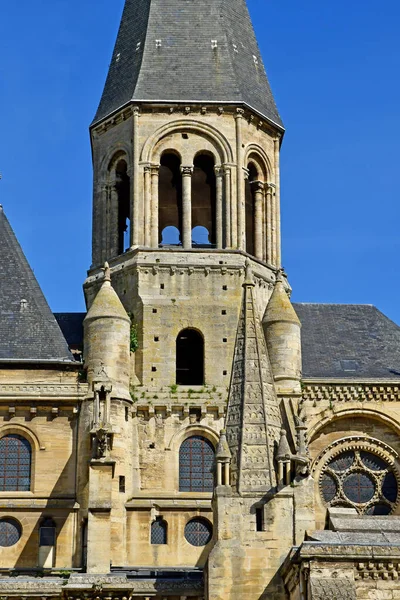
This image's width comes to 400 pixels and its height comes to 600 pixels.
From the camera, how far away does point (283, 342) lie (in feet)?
149

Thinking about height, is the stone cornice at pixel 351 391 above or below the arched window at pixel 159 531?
above

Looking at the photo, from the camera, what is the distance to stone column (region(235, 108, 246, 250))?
4812cm

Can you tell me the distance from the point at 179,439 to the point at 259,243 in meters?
7.87

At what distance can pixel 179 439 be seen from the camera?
1757 inches

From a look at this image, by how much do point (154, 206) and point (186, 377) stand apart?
566cm

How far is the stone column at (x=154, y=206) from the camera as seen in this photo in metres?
48.0

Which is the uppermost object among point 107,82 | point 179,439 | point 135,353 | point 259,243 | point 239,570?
point 107,82

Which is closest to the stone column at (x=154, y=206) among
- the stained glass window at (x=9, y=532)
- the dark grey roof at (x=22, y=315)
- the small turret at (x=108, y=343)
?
the small turret at (x=108, y=343)

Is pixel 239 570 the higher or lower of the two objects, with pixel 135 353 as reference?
lower

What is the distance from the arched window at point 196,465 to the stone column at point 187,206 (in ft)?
21.4

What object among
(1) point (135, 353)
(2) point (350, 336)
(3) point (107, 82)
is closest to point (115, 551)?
(1) point (135, 353)

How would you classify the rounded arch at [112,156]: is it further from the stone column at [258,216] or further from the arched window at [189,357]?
the arched window at [189,357]

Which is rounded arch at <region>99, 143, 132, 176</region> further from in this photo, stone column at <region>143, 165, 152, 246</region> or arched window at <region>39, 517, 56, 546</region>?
arched window at <region>39, 517, 56, 546</region>

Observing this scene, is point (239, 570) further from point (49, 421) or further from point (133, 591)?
point (49, 421)
